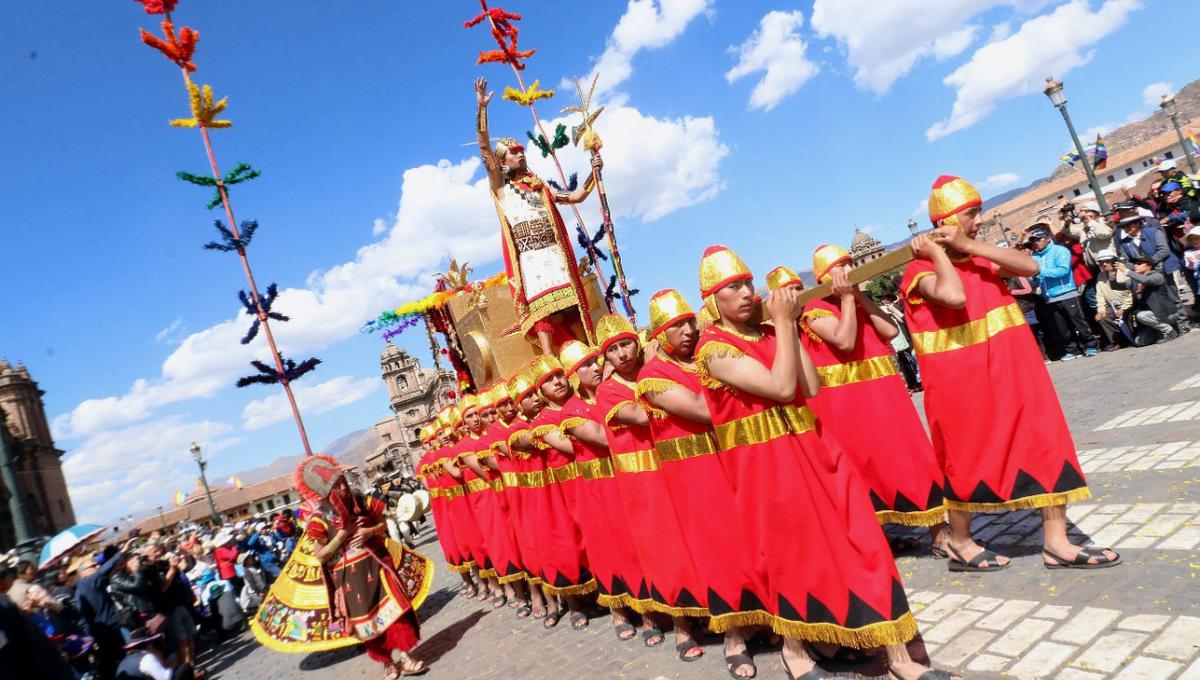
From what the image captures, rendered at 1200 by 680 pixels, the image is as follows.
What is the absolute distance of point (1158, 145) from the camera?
78.3 meters

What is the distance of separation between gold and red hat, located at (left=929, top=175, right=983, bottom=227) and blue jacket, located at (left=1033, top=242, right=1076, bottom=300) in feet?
23.9

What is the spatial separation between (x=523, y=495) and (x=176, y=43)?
8.37m

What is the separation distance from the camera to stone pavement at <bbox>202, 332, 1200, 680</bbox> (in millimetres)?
2896

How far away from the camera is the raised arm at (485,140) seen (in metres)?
7.49

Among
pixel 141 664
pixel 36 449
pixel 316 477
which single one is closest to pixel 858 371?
pixel 316 477

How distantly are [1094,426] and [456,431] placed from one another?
278 inches

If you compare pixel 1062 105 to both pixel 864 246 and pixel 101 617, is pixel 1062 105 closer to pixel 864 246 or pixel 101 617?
pixel 101 617

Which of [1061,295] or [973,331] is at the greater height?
[973,331]

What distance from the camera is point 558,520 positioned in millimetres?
5855

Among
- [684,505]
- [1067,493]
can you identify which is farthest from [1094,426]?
[684,505]

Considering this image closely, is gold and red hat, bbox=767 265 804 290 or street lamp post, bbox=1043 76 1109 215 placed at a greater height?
street lamp post, bbox=1043 76 1109 215

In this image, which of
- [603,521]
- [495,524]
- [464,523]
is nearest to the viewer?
[603,521]

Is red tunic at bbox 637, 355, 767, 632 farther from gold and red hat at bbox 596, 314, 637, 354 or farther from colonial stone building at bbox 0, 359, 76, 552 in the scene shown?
colonial stone building at bbox 0, 359, 76, 552

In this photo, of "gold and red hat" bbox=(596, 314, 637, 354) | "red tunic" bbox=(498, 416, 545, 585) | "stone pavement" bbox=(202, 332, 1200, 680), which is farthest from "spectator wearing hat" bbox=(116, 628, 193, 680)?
"gold and red hat" bbox=(596, 314, 637, 354)
